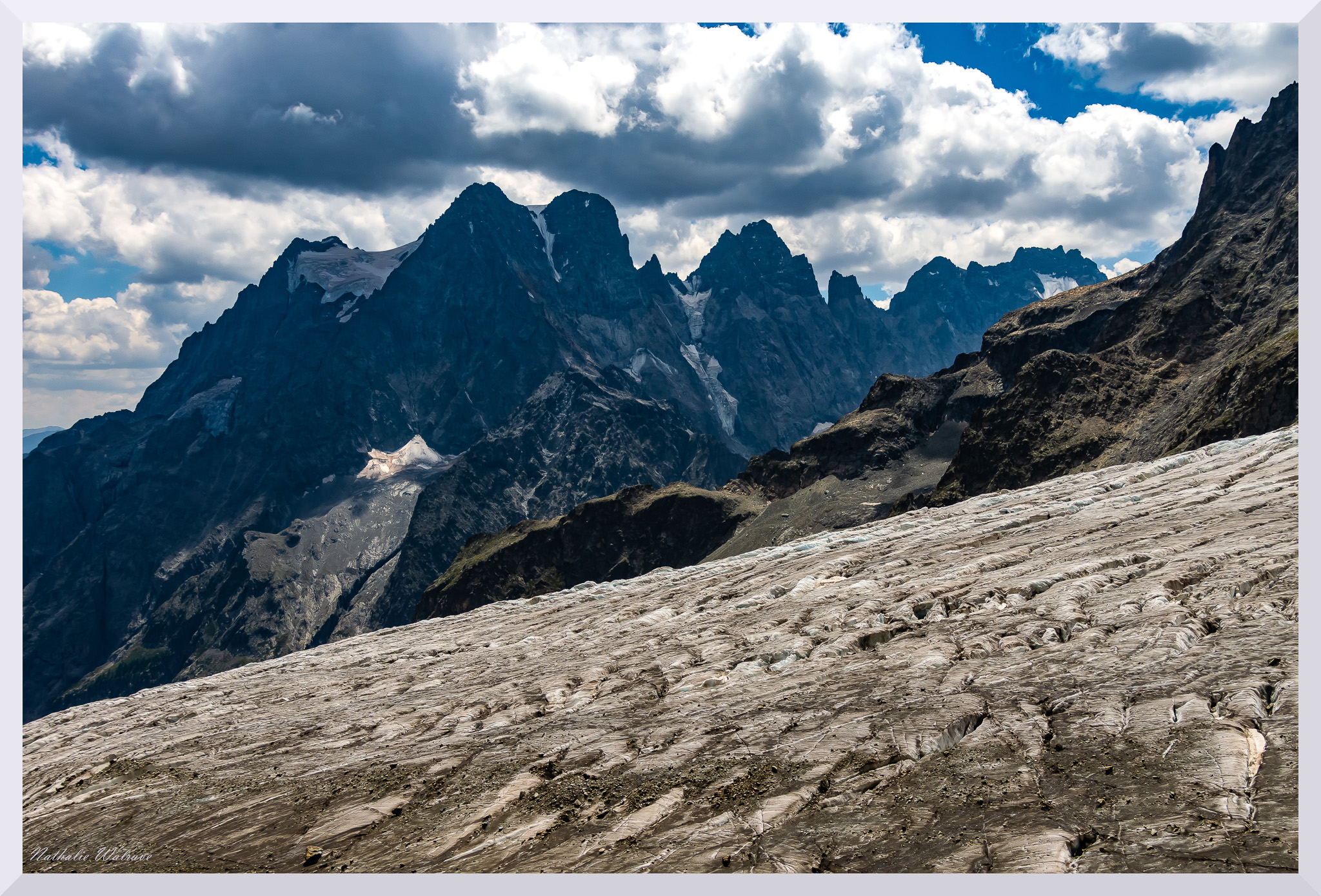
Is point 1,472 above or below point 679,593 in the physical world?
above

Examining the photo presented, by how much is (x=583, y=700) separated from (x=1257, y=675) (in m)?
14.9

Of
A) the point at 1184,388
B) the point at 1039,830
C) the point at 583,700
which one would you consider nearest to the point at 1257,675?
the point at 1039,830

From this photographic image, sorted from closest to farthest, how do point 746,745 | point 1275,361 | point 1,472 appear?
point 746,745
point 1,472
point 1275,361

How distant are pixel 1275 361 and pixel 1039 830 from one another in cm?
14056

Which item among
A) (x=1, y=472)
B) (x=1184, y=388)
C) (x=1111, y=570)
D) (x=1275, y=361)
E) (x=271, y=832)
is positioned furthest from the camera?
(x=1184, y=388)

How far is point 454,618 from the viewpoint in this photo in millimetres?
50844

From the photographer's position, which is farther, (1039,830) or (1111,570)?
(1111,570)

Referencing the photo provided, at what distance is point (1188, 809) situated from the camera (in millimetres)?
12055

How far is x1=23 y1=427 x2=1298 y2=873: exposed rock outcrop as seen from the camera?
12734 millimetres

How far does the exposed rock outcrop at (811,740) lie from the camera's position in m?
12.7

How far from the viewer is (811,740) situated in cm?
1673

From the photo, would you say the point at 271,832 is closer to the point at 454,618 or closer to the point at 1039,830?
the point at 1039,830

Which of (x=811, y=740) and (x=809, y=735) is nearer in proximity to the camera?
(x=811, y=740)

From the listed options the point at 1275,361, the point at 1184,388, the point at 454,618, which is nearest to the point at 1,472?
the point at 454,618
